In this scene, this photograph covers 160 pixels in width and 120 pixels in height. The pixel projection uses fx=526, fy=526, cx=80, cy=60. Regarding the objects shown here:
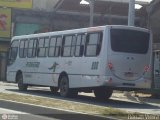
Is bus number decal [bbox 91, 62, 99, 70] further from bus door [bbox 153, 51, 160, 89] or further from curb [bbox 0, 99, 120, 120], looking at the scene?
bus door [bbox 153, 51, 160, 89]

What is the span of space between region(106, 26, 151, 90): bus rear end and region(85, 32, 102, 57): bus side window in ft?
1.93

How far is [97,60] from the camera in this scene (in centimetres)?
2105

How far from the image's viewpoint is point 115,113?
14.3 metres

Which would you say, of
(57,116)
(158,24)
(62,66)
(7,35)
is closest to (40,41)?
(62,66)

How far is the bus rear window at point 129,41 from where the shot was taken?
20969 millimetres

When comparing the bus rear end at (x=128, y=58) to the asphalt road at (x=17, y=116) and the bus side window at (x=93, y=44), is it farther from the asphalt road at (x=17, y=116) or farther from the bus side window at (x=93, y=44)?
the asphalt road at (x=17, y=116)

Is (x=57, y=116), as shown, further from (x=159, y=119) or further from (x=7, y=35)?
(x=7, y=35)

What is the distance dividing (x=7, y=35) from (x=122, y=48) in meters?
28.9

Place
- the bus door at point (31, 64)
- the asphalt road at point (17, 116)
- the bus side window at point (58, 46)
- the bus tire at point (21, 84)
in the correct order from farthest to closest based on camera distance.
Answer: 1. the bus tire at point (21, 84)
2. the bus door at point (31, 64)
3. the bus side window at point (58, 46)
4. the asphalt road at point (17, 116)

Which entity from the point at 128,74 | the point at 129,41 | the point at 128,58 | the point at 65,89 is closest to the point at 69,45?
the point at 65,89

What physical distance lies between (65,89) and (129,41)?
4.10m

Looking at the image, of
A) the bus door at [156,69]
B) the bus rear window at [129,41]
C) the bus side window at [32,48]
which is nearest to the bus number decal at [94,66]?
the bus rear window at [129,41]

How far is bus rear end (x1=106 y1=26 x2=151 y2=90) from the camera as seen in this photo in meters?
20.7

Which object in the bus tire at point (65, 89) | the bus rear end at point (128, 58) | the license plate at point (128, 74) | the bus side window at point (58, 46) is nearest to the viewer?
the bus rear end at point (128, 58)
